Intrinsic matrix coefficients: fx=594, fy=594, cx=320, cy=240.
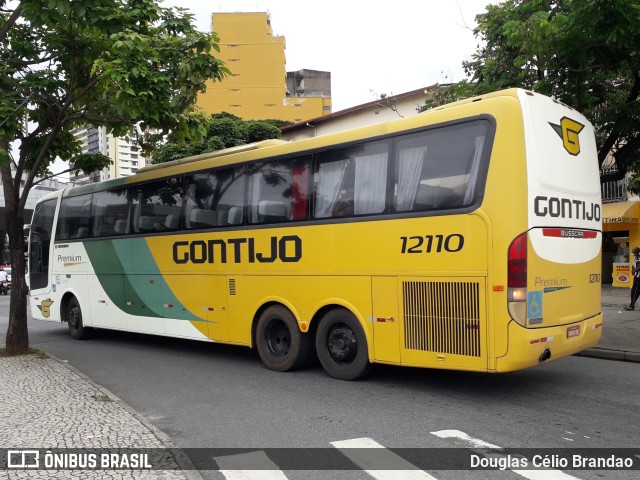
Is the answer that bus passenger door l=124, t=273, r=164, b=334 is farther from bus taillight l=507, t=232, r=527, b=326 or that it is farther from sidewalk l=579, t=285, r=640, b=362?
sidewalk l=579, t=285, r=640, b=362

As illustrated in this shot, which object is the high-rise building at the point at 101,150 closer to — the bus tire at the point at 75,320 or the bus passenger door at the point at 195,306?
the bus tire at the point at 75,320

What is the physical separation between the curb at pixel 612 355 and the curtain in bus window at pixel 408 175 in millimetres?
4629

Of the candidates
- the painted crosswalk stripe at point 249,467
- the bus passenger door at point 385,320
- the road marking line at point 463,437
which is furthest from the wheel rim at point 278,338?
the painted crosswalk stripe at point 249,467

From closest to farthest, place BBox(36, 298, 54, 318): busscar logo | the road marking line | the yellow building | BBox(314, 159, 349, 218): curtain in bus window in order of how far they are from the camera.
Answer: the road marking line, BBox(314, 159, 349, 218): curtain in bus window, BBox(36, 298, 54, 318): busscar logo, the yellow building

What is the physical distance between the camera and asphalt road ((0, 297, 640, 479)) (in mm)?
5523

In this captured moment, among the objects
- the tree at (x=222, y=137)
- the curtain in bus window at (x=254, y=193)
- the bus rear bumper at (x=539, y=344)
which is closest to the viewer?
the bus rear bumper at (x=539, y=344)

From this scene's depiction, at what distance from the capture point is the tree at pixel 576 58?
888cm

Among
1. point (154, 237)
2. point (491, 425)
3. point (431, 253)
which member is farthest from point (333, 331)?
point (154, 237)

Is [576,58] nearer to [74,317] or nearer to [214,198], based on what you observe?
[214,198]

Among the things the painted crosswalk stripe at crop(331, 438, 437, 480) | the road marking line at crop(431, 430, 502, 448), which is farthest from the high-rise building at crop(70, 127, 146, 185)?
the road marking line at crop(431, 430, 502, 448)

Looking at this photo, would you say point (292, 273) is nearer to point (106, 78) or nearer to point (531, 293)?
point (531, 293)

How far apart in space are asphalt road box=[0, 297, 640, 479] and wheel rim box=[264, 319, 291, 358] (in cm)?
34

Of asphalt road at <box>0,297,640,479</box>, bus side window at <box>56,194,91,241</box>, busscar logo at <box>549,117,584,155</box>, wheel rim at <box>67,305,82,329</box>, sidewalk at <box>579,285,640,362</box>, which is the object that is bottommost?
asphalt road at <box>0,297,640,479</box>

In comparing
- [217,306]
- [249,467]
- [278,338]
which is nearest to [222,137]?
[217,306]
